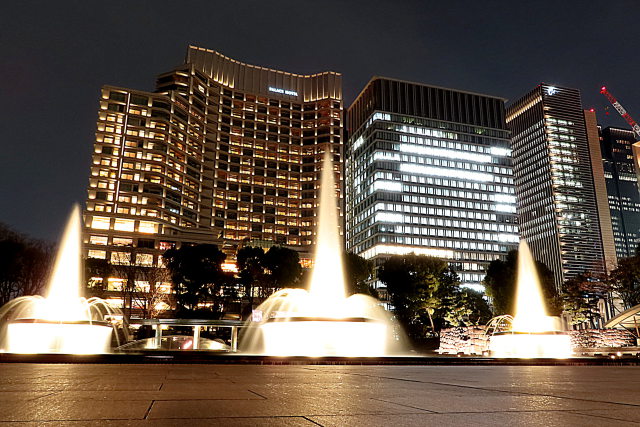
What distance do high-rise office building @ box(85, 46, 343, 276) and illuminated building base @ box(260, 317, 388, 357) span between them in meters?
74.4

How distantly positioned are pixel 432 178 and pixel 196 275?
313 feet

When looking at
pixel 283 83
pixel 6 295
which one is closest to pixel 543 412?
pixel 6 295

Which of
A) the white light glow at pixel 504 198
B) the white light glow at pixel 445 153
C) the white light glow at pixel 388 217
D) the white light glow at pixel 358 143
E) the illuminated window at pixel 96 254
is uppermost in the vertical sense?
the white light glow at pixel 358 143

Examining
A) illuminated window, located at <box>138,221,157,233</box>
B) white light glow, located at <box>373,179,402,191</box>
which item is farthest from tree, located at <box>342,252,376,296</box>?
white light glow, located at <box>373,179,402,191</box>

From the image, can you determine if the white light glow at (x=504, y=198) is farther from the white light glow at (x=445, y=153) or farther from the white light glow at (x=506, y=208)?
the white light glow at (x=445, y=153)

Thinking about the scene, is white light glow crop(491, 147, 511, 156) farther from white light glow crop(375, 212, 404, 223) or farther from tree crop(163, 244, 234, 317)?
tree crop(163, 244, 234, 317)

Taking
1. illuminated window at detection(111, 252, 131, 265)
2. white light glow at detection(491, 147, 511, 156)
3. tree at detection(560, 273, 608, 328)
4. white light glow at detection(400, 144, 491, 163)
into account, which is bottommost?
tree at detection(560, 273, 608, 328)

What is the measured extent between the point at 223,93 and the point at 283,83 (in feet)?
74.4

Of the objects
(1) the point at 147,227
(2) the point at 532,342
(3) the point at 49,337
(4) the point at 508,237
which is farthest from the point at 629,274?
(4) the point at 508,237

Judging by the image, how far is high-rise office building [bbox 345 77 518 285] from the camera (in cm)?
13862

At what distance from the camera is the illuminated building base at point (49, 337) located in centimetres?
1828

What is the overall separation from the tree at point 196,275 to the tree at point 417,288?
23.5 meters

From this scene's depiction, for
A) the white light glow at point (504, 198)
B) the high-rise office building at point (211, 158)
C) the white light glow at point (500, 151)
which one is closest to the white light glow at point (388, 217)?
the high-rise office building at point (211, 158)

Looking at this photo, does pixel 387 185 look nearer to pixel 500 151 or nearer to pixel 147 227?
pixel 500 151
